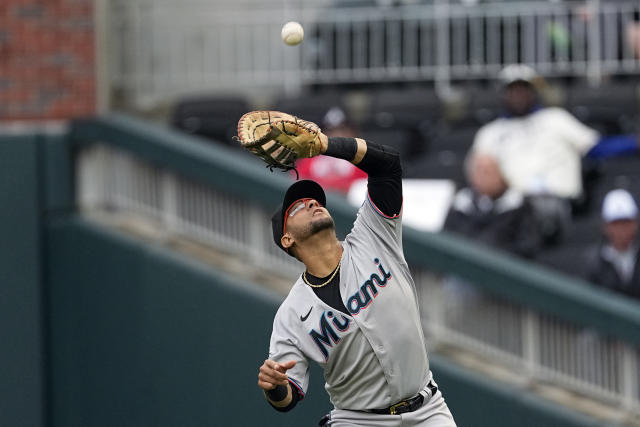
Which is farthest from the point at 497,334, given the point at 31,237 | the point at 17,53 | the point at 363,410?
the point at 17,53

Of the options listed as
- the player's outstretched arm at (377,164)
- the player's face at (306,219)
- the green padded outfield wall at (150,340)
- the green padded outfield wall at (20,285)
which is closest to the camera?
the player's outstretched arm at (377,164)

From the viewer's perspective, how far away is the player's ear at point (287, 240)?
178 inches

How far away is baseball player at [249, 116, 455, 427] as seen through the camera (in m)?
4.46

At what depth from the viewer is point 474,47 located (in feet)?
31.3

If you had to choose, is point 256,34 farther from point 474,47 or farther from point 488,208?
point 488,208

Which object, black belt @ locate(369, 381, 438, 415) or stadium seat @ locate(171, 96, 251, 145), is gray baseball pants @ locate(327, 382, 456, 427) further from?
stadium seat @ locate(171, 96, 251, 145)

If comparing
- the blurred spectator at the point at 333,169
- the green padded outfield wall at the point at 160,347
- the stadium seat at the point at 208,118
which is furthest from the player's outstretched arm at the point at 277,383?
the stadium seat at the point at 208,118

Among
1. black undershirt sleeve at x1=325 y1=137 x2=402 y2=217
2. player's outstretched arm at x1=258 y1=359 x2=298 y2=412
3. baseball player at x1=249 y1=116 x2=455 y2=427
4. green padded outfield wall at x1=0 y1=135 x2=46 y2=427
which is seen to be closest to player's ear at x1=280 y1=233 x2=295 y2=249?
→ baseball player at x1=249 y1=116 x2=455 y2=427

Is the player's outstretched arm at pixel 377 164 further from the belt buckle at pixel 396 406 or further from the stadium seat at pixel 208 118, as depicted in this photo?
the stadium seat at pixel 208 118

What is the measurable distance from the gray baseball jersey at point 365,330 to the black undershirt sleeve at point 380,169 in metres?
0.07

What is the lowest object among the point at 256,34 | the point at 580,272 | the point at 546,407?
the point at 546,407

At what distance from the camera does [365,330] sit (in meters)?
4.45

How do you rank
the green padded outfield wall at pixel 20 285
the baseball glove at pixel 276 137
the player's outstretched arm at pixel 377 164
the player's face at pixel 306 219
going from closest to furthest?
the baseball glove at pixel 276 137 → the player's outstretched arm at pixel 377 164 → the player's face at pixel 306 219 → the green padded outfield wall at pixel 20 285

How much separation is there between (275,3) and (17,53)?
2743 millimetres
